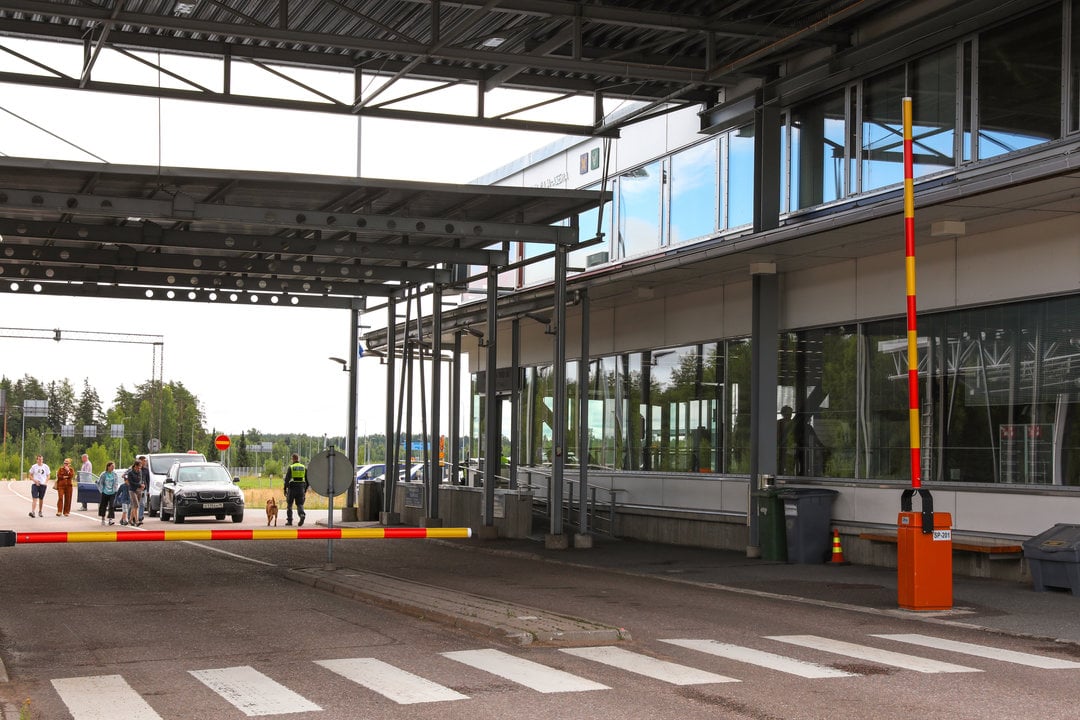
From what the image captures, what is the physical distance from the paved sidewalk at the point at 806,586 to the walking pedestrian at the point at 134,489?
1182 cm

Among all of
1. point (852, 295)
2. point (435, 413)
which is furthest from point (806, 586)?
point (435, 413)

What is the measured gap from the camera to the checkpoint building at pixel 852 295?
645 inches

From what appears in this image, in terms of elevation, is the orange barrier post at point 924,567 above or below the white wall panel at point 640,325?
below

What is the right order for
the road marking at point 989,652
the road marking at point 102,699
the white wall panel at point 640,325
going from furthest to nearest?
the white wall panel at point 640,325
the road marking at point 989,652
the road marking at point 102,699

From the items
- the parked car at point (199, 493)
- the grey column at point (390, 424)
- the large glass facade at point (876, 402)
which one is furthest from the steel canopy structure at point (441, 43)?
the parked car at point (199, 493)

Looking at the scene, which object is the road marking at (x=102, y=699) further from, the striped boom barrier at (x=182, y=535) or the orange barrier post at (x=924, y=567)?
the orange barrier post at (x=924, y=567)

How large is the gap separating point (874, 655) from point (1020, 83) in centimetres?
929

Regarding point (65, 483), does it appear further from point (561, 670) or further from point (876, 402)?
point (561, 670)

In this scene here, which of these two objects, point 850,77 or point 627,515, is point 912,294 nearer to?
point 850,77

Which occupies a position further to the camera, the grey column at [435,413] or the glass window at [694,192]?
the grey column at [435,413]

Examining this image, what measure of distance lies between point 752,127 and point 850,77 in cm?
290

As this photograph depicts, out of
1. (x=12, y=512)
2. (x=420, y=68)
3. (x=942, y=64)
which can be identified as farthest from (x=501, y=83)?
(x=12, y=512)

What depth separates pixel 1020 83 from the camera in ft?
54.4

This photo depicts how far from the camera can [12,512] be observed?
3944 cm
